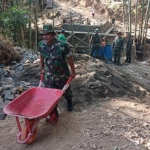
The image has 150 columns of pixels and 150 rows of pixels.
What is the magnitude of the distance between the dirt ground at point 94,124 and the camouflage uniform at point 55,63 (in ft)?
1.93

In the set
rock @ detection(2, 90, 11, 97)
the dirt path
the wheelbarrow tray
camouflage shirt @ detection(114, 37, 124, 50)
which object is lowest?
the dirt path

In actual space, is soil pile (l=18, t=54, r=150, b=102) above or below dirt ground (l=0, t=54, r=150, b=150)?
above

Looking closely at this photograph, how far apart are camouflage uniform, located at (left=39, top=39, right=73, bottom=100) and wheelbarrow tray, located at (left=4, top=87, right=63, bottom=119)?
24cm

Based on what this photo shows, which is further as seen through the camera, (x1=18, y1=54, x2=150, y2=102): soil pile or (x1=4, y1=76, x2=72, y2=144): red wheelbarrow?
(x1=18, y1=54, x2=150, y2=102): soil pile

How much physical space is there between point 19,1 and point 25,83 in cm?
904

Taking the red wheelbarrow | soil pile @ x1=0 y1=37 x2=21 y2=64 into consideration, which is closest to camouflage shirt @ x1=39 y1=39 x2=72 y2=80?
the red wheelbarrow

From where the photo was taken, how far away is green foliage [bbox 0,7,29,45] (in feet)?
31.5

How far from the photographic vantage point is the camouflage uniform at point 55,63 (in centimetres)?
364

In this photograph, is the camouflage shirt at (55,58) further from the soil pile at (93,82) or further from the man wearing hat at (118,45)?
the man wearing hat at (118,45)

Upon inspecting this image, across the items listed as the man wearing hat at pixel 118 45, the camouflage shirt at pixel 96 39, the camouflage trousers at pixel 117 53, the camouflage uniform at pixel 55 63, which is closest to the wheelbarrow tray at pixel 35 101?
the camouflage uniform at pixel 55 63

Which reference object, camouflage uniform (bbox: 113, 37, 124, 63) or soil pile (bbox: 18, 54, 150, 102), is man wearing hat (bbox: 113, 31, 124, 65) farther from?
soil pile (bbox: 18, 54, 150, 102)

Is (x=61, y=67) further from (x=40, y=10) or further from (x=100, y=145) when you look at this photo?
(x=40, y=10)

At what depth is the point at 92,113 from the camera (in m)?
4.30

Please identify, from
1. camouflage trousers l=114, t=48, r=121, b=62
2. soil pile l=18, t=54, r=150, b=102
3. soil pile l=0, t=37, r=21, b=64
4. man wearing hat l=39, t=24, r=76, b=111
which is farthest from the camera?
camouflage trousers l=114, t=48, r=121, b=62
